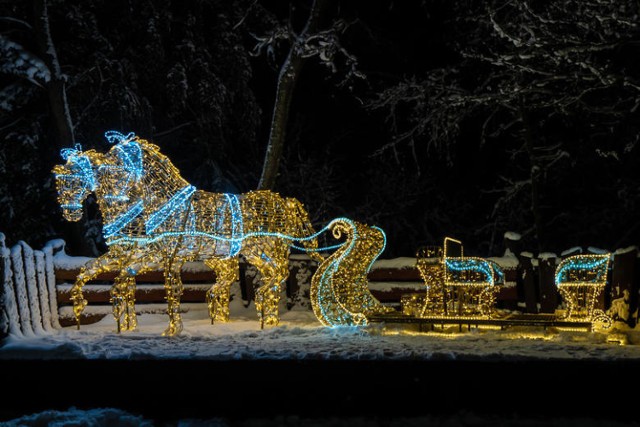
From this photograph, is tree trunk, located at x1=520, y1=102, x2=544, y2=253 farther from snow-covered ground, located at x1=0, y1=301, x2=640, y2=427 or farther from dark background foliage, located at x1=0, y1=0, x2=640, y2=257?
snow-covered ground, located at x1=0, y1=301, x2=640, y2=427

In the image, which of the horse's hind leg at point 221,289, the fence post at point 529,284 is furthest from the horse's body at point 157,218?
the fence post at point 529,284

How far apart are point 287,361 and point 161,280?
16.9 ft

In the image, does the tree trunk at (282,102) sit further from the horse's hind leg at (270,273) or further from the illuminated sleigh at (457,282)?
the illuminated sleigh at (457,282)

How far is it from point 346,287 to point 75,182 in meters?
3.56

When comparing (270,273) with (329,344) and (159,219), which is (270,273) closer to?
(159,219)

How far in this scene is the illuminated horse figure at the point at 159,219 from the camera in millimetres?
8016

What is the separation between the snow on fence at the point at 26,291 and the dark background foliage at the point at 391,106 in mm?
3642

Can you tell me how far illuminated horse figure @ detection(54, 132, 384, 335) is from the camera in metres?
8.02

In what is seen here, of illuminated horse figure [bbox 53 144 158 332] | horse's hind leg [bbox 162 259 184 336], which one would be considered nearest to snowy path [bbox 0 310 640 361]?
horse's hind leg [bbox 162 259 184 336]

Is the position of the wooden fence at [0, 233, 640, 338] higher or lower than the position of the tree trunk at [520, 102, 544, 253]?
lower

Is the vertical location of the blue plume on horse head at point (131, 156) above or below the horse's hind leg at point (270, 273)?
above

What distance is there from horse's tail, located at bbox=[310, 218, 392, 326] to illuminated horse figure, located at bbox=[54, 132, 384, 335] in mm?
37

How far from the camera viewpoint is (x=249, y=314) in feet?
34.1

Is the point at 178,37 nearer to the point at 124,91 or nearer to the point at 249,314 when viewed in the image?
the point at 124,91
